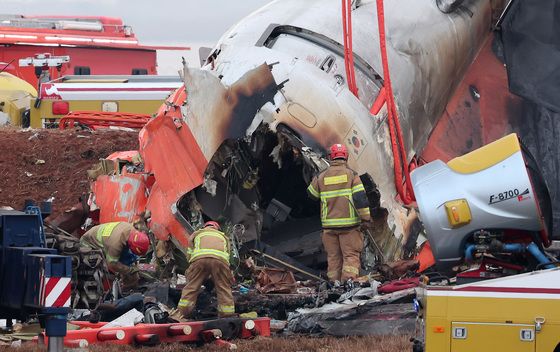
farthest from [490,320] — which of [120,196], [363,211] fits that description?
[120,196]

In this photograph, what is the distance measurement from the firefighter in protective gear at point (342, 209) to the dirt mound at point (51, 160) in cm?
583

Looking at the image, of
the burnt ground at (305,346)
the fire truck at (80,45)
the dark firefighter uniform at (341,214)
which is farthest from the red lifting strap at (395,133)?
the fire truck at (80,45)

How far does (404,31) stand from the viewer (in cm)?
1488

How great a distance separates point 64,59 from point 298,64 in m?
17.3

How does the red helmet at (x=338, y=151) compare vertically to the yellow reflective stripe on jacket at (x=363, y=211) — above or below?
above

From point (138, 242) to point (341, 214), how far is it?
6.56ft

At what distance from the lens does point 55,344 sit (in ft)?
31.3

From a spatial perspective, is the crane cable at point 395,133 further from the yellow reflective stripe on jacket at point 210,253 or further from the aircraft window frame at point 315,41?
the yellow reflective stripe on jacket at point 210,253

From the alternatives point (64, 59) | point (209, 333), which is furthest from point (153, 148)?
point (64, 59)

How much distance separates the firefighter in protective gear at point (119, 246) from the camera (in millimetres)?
13500

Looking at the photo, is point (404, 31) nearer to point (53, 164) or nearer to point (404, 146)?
point (404, 146)

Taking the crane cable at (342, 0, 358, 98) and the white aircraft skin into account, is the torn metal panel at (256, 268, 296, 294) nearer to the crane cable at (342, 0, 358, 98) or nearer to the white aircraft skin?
the white aircraft skin

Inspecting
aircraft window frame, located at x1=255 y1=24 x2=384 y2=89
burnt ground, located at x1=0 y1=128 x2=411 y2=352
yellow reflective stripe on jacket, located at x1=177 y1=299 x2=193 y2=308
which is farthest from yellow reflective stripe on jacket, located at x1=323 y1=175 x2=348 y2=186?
burnt ground, located at x1=0 y1=128 x2=411 y2=352

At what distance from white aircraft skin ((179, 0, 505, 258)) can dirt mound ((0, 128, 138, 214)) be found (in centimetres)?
493
